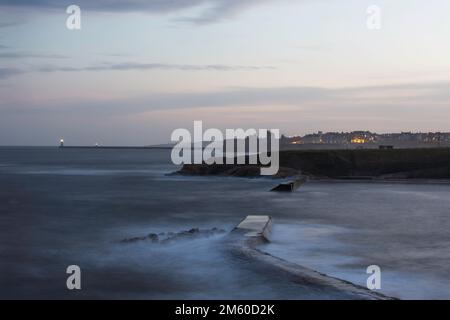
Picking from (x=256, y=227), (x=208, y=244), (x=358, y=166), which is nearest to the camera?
(x=208, y=244)

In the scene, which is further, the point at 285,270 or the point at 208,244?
the point at 208,244

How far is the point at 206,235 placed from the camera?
808 inches

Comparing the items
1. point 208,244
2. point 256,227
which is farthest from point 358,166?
point 208,244

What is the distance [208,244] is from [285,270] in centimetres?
513

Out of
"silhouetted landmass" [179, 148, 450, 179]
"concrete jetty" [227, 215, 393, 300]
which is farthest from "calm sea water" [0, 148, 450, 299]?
"silhouetted landmass" [179, 148, 450, 179]

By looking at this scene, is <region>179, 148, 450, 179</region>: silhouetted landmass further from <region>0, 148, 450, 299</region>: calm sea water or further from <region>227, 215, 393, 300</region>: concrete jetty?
<region>227, 215, 393, 300</region>: concrete jetty

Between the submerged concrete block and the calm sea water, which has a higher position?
the submerged concrete block

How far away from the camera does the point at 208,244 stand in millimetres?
18250

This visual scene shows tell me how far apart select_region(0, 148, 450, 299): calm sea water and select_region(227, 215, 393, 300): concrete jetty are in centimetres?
28

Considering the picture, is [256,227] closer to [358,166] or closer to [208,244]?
[208,244]

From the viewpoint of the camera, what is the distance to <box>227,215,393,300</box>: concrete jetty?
37.4ft
